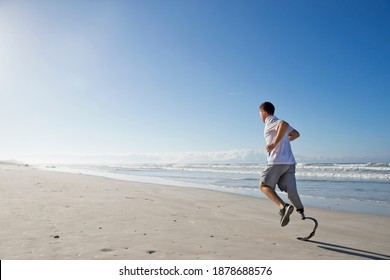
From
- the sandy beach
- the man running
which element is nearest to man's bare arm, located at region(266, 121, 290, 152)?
the man running

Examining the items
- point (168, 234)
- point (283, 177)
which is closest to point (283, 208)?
point (283, 177)

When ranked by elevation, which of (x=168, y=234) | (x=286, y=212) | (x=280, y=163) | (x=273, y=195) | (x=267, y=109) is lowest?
(x=168, y=234)

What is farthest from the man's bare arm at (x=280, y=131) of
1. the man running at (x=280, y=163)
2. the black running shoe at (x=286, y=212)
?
the black running shoe at (x=286, y=212)

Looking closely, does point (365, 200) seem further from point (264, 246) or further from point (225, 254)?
point (225, 254)

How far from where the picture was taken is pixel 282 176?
4.81 metres

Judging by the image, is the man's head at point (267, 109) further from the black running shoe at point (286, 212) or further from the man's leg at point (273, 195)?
the black running shoe at point (286, 212)

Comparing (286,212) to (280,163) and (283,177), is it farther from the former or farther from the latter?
(280,163)

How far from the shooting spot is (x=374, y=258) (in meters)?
3.84

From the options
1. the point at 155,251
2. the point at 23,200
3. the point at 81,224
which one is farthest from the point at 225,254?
the point at 23,200

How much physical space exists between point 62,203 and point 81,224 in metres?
2.40

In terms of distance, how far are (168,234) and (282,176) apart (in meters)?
1.93

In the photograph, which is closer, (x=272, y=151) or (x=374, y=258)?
(x=374, y=258)

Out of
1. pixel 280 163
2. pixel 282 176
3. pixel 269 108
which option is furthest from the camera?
pixel 269 108

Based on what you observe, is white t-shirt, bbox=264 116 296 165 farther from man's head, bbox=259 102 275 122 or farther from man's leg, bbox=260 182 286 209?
man's leg, bbox=260 182 286 209
